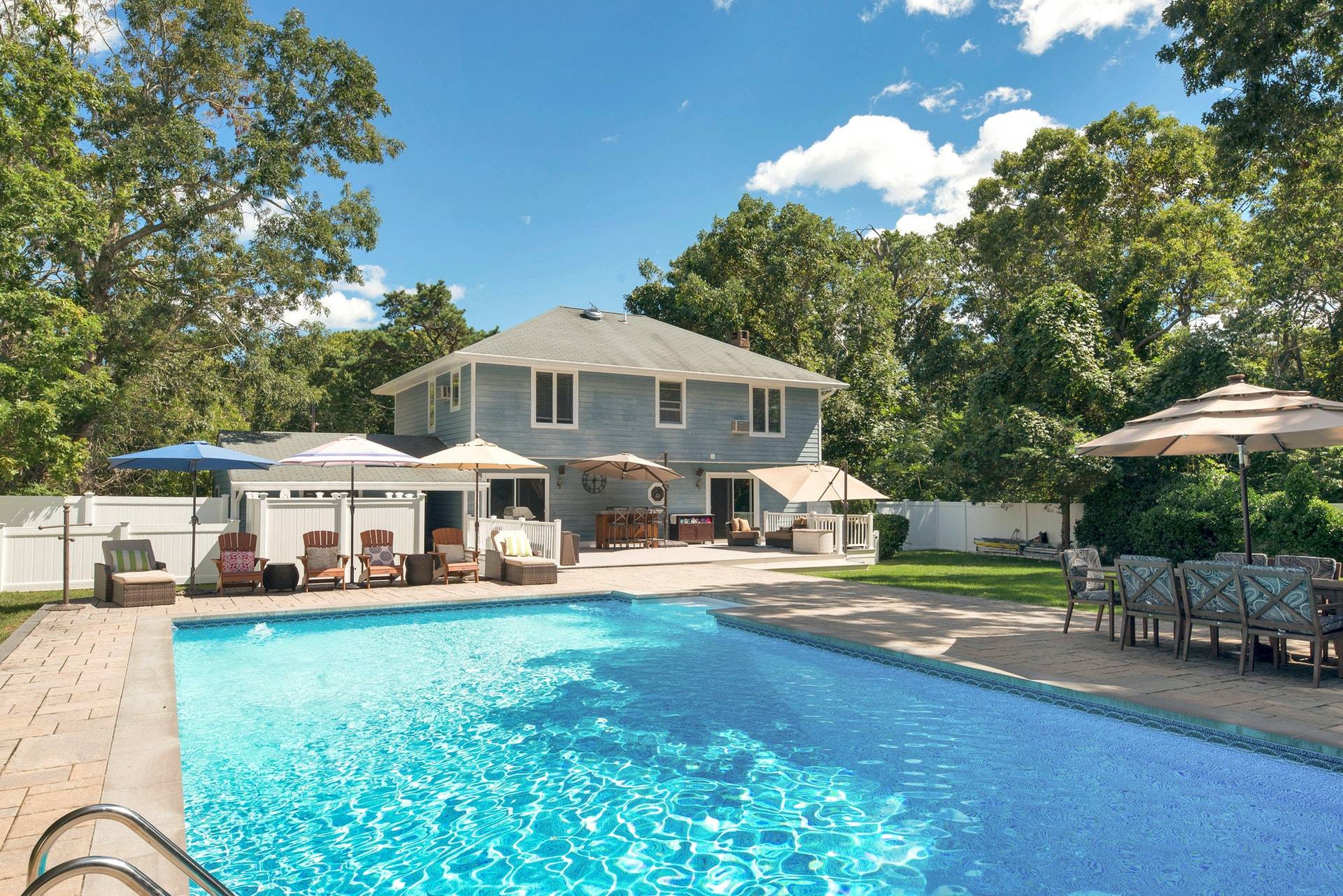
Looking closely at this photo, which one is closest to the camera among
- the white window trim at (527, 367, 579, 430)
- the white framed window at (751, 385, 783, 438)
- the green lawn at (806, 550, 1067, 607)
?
the green lawn at (806, 550, 1067, 607)

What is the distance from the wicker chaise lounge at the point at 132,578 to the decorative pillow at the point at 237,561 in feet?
2.69

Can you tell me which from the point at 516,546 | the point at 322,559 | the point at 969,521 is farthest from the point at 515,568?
the point at 969,521

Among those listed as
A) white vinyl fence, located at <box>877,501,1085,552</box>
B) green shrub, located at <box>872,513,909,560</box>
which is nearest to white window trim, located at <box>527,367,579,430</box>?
green shrub, located at <box>872,513,909,560</box>

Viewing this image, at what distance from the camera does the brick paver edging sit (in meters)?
5.05

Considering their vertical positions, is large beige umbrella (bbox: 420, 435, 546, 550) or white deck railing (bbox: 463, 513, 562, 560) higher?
large beige umbrella (bbox: 420, 435, 546, 550)

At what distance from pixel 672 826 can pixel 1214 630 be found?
5.93 m

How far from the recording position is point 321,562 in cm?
1337

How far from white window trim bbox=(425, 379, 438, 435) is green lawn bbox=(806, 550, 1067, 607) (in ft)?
41.2

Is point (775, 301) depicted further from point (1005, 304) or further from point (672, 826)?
point (672, 826)

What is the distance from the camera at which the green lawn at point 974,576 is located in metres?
12.9

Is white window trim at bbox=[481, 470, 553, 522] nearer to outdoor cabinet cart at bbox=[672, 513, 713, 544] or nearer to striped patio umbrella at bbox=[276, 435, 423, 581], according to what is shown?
outdoor cabinet cart at bbox=[672, 513, 713, 544]

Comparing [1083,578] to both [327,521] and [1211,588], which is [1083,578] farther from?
[327,521]

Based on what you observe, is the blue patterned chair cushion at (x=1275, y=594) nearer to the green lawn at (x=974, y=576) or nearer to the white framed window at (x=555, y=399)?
the green lawn at (x=974, y=576)

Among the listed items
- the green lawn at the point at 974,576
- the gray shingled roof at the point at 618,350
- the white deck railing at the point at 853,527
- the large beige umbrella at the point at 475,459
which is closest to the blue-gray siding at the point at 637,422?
the gray shingled roof at the point at 618,350
